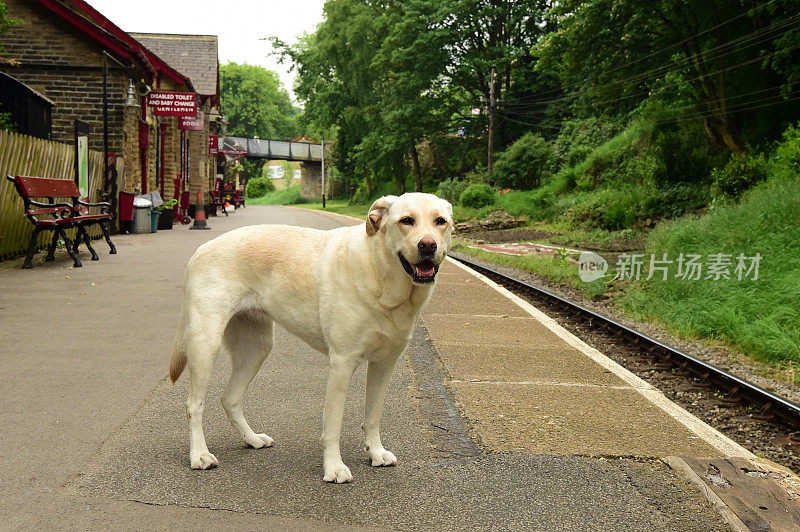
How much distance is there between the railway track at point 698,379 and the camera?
4.97 m

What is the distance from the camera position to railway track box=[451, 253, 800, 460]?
497 centimetres

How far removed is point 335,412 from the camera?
11.0ft

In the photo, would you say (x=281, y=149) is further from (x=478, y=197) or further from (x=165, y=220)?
(x=165, y=220)

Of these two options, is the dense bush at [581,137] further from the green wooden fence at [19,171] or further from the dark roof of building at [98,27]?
the green wooden fence at [19,171]

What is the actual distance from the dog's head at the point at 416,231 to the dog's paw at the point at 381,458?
103 cm

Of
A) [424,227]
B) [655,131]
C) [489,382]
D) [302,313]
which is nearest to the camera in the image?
[424,227]

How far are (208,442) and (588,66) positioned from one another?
2078cm

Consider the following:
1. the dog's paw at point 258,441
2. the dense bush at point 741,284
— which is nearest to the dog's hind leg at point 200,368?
the dog's paw at point 258,441

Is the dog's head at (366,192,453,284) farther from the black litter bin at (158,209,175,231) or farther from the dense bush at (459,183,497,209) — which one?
the dense bush at (459,183,497,209)

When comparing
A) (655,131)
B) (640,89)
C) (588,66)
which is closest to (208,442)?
(588,66)

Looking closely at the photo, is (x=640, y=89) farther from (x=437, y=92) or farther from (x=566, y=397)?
(x=566, y=397)

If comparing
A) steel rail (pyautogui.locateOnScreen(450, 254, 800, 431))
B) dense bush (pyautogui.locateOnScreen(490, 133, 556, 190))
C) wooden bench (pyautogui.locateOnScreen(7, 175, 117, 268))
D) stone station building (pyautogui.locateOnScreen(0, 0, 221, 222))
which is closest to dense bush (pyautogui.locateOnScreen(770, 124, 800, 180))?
steel rail (pyautogui.locateOnScreen(450, 254, 800, 431))

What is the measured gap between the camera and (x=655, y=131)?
25703 mm

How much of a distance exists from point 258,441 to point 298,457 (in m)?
0.26
